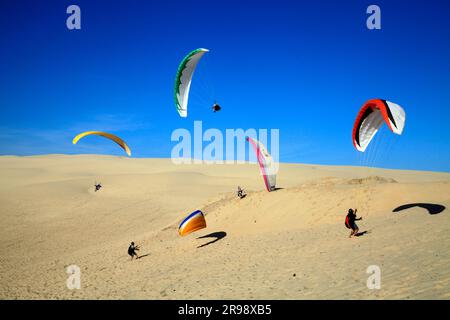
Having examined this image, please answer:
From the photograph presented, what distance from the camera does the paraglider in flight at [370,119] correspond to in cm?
1164

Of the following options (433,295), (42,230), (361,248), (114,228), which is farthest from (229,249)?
(42,230)

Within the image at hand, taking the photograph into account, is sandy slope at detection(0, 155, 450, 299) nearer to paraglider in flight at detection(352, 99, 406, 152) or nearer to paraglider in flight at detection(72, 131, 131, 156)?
paraglider in flight at detection(352, 99, 406, 152)

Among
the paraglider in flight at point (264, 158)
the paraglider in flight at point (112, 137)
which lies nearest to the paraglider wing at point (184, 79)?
the paraglider in flight at point (112, 137)

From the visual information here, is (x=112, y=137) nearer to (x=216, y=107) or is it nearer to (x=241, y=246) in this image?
(x=216, y=107)

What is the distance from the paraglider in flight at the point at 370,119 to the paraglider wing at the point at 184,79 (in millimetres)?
9482

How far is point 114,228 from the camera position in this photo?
25656 millimetres

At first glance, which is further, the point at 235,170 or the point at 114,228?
the point at 235,170

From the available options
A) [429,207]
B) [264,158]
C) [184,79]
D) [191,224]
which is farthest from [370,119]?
[191,224]

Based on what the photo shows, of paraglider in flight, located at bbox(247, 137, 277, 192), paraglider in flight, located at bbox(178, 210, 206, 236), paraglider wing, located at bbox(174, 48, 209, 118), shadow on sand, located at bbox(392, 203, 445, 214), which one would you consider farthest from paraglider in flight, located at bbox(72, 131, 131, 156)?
shadow on sand, located at bbox(392, 203, 445, 214)

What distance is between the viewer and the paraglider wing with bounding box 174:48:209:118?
1797 centimetres

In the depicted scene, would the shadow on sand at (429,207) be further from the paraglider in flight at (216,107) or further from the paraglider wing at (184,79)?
the paraglider wing at (184,79)

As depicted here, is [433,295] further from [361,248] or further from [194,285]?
[194,285]

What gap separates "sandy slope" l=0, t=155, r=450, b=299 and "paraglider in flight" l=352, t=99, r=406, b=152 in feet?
13.2

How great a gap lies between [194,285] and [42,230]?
19531 mm
